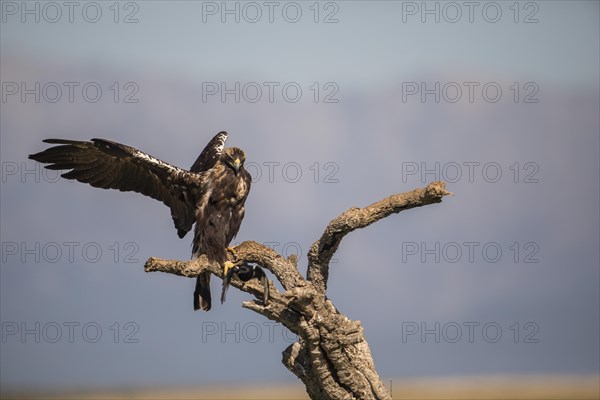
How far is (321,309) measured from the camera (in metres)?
7.94

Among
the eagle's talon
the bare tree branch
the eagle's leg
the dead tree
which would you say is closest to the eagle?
the eagle's leg

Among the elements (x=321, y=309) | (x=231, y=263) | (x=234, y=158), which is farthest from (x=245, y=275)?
(x=234, y=158)

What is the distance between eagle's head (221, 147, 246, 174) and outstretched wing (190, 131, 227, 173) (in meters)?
0.31

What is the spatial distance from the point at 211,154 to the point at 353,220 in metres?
2.97

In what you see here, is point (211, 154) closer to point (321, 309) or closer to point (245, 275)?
point (245, 275)

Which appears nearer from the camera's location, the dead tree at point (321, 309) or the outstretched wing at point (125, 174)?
the dead tree at point (321, 309)

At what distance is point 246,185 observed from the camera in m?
9.77

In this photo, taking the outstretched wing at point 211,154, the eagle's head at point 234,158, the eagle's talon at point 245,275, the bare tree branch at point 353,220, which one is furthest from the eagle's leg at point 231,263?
the outstretched wing at point 211,154

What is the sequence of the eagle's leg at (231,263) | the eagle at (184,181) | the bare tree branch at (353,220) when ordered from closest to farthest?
the bare tree branch at (353,220) < the eagle's leg at (231,263) < the eagle at (184,181)

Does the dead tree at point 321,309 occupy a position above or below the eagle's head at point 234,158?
below

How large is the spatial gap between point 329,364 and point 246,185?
8.28ft

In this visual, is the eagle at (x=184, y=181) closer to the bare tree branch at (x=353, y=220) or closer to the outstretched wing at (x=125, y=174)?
the outstretched wing at (x=125, y=174)

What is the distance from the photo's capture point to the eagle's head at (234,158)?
9.67m

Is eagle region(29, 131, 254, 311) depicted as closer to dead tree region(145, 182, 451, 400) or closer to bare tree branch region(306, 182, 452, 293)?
dead tree region(145, 182, 451, 400)
